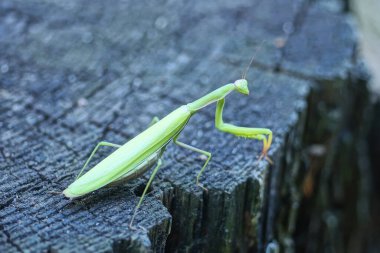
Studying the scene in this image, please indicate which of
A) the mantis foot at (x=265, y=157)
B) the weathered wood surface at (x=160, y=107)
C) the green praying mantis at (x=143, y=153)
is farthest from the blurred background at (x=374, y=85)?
the green praying mantis at (x=143, y=153)

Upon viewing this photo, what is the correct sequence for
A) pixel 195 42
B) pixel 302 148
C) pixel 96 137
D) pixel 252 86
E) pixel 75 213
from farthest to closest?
pixel 195 42
pixel 302 148
pixel 252 86
pixel 96 137
pixel 75 213

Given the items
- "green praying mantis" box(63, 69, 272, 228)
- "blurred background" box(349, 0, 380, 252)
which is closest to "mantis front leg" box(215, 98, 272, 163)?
"green praying mantis" box(63, 69, 272, 228)

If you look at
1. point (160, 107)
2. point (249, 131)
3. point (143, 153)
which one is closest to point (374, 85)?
point (160, 107)

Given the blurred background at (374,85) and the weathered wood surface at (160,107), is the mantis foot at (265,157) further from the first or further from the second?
the blurred background at (374,85)

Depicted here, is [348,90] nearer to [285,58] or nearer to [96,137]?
[285,58]

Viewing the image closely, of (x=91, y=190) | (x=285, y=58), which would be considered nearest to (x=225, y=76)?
(x=285, y=58)

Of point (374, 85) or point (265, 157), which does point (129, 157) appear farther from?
point (374, 85)
